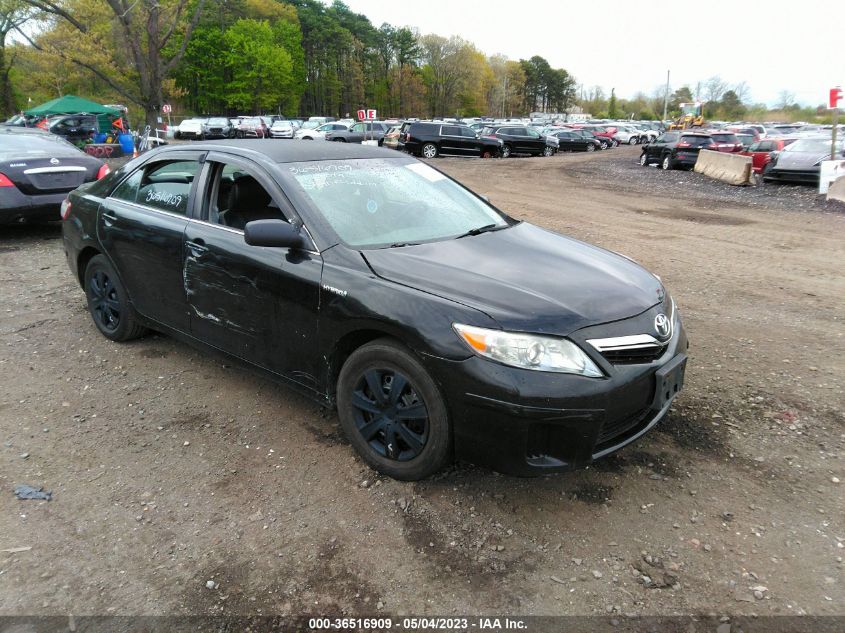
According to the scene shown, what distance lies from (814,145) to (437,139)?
15.3 metres

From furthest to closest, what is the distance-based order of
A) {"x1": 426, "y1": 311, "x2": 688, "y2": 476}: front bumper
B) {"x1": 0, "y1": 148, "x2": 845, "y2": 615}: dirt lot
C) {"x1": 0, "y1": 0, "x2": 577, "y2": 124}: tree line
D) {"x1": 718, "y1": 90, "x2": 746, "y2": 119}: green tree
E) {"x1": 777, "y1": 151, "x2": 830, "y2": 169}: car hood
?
{"x1": 718, "y1": 90, "x2": 746, "y2": 119}: green tree
{"x1": 0, "y1": 0, "x2": 577, "y2": 124}: tree line
{"x1": 777, "y1": 151, "x2": 830, "y2": 169}: car hood
{"x1": 426, "y1": 311, "x2": 688, "y2": 476}: front bumper
{"x1": 0, "y1": 148, "x2": 845, "y2": 615}: dirt lot

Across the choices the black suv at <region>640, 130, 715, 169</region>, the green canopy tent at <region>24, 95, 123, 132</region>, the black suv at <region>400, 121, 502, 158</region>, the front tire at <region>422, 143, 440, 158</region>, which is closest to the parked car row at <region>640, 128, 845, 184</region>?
the black suv at <region>640, 130, 715, 169</region>

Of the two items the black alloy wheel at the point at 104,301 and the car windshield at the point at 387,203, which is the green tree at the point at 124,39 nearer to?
the black alloy wheel at the point at 104,301

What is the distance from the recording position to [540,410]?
2656mm

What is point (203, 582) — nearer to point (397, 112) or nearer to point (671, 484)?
point (671, 484)

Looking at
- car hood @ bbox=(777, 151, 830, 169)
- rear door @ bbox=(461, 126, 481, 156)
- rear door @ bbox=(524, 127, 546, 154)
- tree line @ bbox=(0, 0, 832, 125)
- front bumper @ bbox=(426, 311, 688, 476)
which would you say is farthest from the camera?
tree line @ bbox=(0, 0, 832, 125)

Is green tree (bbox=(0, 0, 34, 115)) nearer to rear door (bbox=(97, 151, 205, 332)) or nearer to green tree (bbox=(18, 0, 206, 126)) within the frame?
green tree (bbox=(18, 0, 206, 126))

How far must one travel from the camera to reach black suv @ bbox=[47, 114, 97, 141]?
26094 millimetres

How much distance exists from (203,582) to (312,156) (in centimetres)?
252

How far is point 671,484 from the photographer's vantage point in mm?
3209

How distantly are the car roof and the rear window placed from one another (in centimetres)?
2127

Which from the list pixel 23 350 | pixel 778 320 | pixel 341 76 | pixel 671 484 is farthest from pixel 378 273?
pixel 341 76

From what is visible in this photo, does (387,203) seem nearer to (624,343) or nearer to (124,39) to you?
(624,343)

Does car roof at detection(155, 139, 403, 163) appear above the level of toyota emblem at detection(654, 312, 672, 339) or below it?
above
